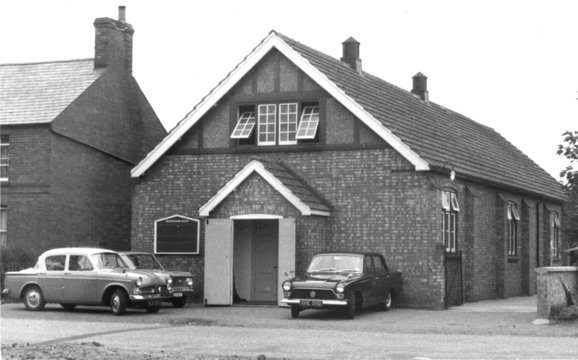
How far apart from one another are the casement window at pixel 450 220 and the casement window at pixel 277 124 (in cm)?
426

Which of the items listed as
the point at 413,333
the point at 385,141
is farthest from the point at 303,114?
the point at 413,333

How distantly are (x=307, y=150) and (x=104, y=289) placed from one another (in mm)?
7641

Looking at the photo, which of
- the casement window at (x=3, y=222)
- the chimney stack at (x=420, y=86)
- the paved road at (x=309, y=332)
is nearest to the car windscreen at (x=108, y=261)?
the paved road at (x=309, y=332)

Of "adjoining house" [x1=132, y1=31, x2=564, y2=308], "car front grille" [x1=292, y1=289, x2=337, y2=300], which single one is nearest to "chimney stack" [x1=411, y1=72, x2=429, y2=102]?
"adjoining house" [x1=132, y1=31, x2=564, y2=308]

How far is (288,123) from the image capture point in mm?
28109

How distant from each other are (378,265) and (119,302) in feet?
22.0

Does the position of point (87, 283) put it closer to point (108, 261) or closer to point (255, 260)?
point (108, 261)

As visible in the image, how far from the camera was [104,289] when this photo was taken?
2333 centimetres

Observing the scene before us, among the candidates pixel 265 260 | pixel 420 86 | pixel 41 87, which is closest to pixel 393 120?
pixel 265 260

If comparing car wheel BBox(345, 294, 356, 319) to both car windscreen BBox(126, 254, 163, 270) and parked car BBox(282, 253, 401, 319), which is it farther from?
car windscreen BBox(126, 254, 163, 270)

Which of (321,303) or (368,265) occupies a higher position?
(368,265)

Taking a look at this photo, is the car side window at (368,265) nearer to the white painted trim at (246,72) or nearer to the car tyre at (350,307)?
the car tyre at (350,307)

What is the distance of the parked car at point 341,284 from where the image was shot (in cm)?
2195

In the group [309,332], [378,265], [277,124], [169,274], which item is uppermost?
[277,124]
